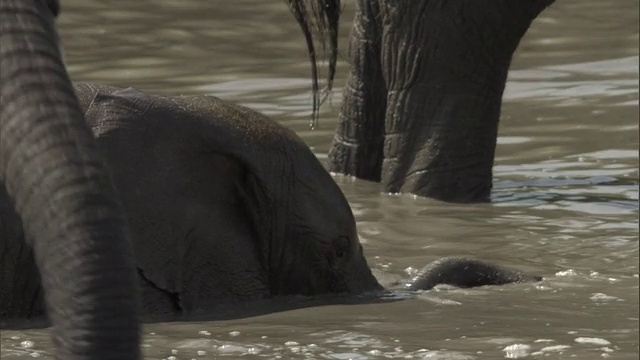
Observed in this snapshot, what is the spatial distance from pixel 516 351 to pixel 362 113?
12.8ft

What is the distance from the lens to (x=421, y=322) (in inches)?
173

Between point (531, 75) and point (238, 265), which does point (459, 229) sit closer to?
point (238, 265)

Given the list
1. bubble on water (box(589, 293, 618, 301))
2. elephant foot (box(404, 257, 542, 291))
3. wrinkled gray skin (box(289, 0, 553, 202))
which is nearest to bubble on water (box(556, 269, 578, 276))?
elephant foot (box(404, 257, 542, 291))

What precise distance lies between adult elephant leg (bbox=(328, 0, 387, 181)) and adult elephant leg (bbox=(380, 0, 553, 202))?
28cm

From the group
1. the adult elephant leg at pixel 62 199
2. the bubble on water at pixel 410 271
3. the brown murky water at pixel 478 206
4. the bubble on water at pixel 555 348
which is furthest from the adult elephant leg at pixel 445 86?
the adult elephant leg at pixel 62 199

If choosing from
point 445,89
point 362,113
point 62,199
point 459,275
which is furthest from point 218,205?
point 362,113

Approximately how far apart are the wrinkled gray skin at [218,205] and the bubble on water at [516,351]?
3.07 feet

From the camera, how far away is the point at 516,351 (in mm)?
3900

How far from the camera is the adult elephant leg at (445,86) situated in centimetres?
726

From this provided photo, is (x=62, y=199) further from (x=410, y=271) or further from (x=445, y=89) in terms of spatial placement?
(x=445, y=89)

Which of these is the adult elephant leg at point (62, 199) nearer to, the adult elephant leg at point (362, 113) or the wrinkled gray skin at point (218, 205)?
the wrinkled gray skin at point (218, 205)

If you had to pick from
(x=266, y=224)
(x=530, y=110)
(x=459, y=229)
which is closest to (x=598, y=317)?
(x=266, y=224)

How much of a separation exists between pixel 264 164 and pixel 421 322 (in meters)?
0.65

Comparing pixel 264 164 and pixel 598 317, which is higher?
pixel 264 164
